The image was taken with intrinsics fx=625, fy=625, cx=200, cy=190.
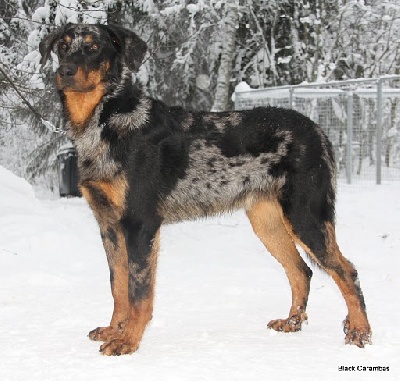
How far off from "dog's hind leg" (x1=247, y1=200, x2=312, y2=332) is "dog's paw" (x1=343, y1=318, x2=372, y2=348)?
549mm

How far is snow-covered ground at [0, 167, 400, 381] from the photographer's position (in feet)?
12.9

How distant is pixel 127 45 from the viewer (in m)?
4.64

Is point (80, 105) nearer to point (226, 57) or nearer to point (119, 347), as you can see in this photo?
point (119, 347)

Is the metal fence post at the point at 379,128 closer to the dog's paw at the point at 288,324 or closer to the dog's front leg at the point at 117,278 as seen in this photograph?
the dog's paw at the point at 288,324

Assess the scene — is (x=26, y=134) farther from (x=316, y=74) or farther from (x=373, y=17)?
(x=373, y=17)

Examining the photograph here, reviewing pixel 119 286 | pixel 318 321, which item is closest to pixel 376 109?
pixel 318 321

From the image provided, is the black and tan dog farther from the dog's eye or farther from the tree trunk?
the tree trunk

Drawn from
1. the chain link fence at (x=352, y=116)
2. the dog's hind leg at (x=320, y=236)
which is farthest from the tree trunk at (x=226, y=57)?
the dog's hind leg at (x=320, y=236)

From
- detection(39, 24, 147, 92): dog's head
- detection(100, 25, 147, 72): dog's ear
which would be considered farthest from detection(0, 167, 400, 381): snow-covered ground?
detection(100, 25, 147, 72): dog's ear

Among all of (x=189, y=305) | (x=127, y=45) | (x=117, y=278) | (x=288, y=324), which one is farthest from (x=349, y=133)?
(x=117, y=278)

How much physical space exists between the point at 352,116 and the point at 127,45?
963 cm

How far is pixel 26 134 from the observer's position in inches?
733

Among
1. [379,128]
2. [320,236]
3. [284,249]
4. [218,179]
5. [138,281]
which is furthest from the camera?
[379,128]

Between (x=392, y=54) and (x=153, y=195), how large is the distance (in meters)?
15.0
